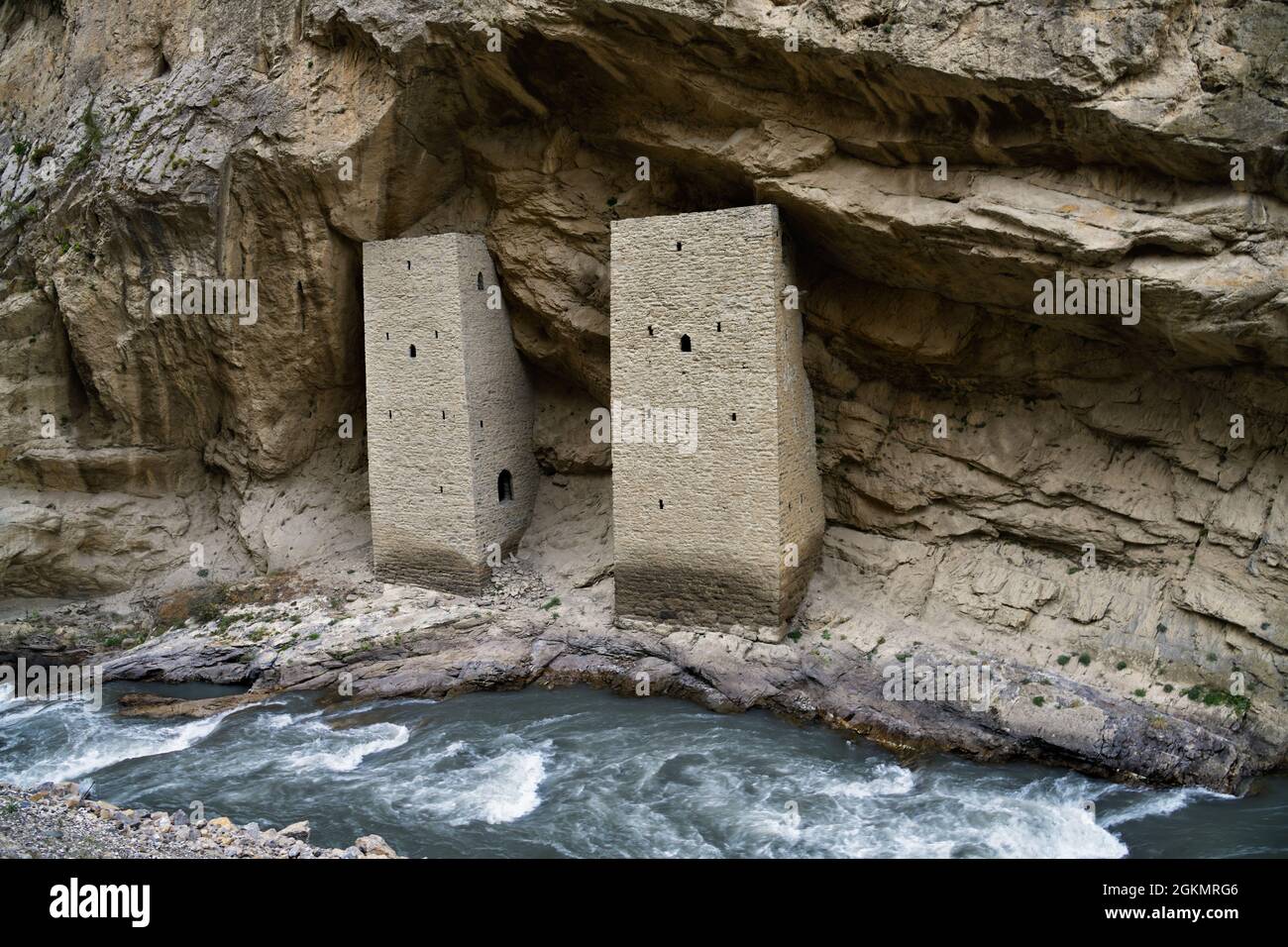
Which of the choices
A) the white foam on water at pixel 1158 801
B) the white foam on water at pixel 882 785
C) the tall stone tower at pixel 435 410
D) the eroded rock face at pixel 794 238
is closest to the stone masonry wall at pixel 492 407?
the tall stone tower at pixel 435 410

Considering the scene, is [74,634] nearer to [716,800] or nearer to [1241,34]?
[716,800]

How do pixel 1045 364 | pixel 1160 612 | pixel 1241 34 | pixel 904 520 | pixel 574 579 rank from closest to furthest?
1. pixel 1241 34
2. pixel 1160 612
3. pixel 1045 364
4. pixel 904 520
5. pixel 574 579

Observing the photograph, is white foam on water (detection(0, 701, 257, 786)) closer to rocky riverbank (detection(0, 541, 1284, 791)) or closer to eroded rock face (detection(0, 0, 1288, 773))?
rocky riverbank (detection(0, 541, 1284, 791))

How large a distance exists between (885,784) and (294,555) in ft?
41.4

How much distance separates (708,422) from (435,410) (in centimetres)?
540

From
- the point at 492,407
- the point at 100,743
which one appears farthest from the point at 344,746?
the point at 492,407

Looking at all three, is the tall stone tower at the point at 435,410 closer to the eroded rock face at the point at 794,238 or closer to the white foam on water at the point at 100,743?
the eroded rock face at the point at 794,238

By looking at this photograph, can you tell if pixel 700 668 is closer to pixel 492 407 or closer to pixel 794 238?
pixel 492 407

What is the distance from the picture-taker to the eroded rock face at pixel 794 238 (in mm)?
13219

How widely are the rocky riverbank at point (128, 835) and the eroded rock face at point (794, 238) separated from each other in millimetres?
8772

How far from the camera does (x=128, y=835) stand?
1038cm

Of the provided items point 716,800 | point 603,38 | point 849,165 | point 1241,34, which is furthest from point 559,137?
point 716,800

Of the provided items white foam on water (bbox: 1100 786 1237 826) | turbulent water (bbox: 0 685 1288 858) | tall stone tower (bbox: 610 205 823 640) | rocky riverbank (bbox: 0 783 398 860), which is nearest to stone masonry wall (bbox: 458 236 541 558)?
tall stone tower (bbox: 610 205 823 640)

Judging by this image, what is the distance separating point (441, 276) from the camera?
17875 millimetres
